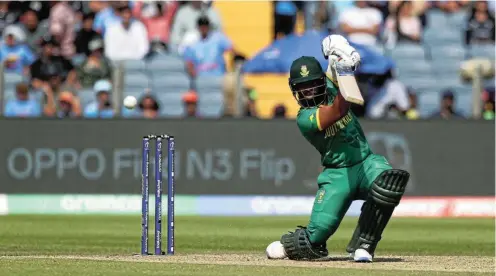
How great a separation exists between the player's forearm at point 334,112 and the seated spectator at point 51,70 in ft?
31.8

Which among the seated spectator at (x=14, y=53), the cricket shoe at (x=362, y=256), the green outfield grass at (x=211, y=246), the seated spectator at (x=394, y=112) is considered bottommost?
the green outfield grass at (x=211, y=246)

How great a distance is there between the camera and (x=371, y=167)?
927 centimetres

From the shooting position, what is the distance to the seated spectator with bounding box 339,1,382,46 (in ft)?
67.0

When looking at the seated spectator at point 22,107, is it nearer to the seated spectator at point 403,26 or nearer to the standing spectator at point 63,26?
the standing spectator at point 63,26

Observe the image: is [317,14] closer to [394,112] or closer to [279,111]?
[394,112]

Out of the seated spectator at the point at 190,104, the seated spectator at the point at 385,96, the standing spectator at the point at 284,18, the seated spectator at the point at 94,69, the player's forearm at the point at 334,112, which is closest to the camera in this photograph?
the player's forearm at the point at 334,112

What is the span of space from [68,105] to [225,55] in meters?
3.29

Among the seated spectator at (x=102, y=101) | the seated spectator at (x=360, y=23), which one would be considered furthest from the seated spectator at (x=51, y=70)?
the seated spectator at (x=360, y=23)

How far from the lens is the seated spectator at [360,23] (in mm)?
20422

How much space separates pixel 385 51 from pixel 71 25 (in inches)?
203

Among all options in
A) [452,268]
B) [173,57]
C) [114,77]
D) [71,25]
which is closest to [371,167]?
[452,268]

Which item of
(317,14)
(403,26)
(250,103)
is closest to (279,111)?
(250,103)

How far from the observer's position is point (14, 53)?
1895 cm

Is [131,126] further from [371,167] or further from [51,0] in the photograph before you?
[371,167]
